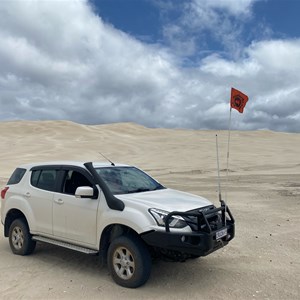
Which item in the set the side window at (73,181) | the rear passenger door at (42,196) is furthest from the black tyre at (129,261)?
the rear passenger door at (42,196)

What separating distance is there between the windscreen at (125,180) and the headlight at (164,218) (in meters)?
0.88

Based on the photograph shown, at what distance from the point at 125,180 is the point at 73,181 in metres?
0.84

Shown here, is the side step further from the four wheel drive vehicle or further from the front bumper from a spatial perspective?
the front bumper

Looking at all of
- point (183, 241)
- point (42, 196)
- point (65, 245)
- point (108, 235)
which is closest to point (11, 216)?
point (42, 196)

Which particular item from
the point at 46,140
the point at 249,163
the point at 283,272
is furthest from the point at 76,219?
the point at 46,140

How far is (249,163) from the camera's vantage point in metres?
28.8

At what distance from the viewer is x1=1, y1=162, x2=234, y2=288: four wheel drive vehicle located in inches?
203

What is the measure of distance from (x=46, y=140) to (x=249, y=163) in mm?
25357

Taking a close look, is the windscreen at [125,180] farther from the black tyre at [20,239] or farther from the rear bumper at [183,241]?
the black tyre at [20,239]

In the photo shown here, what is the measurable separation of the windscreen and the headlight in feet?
2.88

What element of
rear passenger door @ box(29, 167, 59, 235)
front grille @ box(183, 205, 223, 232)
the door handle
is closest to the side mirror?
the door handle

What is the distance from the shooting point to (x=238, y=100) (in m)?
8.69

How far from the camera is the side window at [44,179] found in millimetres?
6742

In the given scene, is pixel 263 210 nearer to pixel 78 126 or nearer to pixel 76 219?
pixel 76 219
